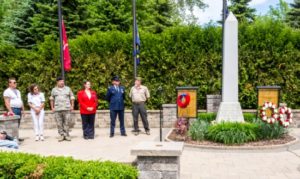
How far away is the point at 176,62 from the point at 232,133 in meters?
5.56

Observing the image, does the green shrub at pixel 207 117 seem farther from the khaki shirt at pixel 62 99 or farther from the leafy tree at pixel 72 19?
the leafy tree at pixel 72 19

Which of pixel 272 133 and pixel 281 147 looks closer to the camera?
pixel 281 147

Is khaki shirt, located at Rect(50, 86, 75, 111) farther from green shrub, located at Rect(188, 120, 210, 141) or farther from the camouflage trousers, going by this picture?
green shrub, located at Rect(188, 120, 210, 141)

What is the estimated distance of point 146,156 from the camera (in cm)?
477

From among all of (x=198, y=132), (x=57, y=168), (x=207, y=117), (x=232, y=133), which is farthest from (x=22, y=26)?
(x=57, y=168)

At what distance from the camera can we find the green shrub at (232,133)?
9.23 metres

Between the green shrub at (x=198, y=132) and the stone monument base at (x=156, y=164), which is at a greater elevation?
the stone monument base at (x=156, y=164)

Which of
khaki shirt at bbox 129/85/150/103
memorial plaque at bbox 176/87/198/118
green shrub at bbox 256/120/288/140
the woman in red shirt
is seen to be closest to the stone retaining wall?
memorial plaque at bbox 176/87/198/118

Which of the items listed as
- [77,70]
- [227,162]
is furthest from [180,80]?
[227,162]

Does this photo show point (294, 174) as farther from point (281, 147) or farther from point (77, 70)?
point (77, 70)

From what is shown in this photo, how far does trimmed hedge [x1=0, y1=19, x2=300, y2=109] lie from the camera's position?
13867 millimetres

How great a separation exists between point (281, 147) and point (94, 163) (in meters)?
5.61

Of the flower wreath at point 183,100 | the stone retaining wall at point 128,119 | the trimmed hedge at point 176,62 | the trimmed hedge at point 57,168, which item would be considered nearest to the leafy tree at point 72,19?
the trimmed hedge at point 176,62

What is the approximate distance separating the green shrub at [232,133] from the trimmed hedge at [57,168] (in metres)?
4.97
